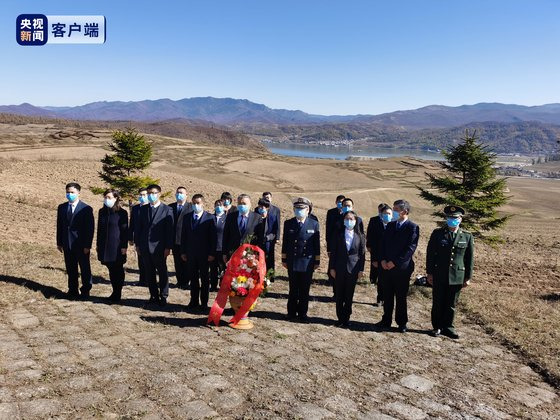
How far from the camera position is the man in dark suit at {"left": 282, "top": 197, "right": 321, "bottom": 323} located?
726 cm

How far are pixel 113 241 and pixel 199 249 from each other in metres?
1.66

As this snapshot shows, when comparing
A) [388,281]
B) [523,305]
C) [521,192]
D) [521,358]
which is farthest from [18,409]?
[521,192]

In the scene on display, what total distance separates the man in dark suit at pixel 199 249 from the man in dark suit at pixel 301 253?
140 cm

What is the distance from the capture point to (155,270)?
764cm

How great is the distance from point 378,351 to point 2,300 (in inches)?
246

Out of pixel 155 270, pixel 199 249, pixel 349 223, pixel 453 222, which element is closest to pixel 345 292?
pixel 349 223

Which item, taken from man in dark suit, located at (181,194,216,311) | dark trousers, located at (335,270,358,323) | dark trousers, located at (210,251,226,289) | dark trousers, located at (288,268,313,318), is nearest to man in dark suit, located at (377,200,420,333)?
dark trousers, located at (335,270,358,323)

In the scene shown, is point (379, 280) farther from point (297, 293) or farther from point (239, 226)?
point (239, 226)

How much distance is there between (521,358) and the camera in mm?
6266

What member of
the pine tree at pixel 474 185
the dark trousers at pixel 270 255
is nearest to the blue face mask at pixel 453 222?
the dark trousers at pixel 270 255

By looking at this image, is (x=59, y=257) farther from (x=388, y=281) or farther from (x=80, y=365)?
(x=388, y=281)

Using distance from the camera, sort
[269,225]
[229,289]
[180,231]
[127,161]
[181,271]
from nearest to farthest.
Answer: [229,289] → [269,225] → [180,231] → [181,271] → [127,161]

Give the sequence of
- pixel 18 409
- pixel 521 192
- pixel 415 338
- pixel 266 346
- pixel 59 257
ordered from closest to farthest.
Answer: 1. pixel 18 409
2. pixel 266 346
3. pixel 415 338
4. pixel 59 257
5. pixel 521 192

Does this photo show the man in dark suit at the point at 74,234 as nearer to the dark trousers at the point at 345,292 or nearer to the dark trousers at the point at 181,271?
the dark trousers at the point at 181,271
